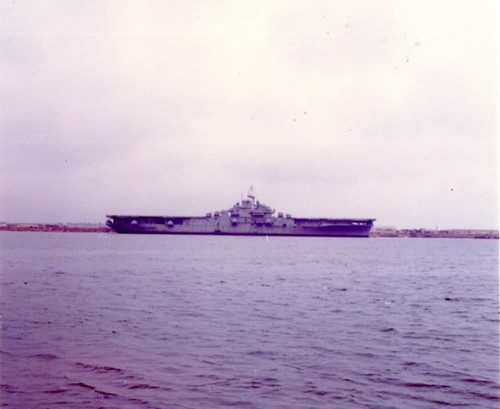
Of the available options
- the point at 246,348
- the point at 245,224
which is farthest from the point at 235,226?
the point at 246,348

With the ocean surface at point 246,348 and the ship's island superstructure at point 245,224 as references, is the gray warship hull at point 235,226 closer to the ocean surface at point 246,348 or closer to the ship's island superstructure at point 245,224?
the ship's island superstructure at point 245,224

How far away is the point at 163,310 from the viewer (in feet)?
47.4

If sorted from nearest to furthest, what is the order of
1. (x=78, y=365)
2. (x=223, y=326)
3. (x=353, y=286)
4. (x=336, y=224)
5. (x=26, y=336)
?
(x=78, y=365), (x=26, y=336), (x=223, y=326), (x=353, y=286), (x=336, y=224)

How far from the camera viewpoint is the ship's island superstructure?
88.4 metres

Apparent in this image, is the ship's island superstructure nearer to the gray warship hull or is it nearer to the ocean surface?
the gray warship hull

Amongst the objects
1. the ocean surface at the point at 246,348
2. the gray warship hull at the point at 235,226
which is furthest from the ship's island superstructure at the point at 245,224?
the ocean surface at the point at 246,348

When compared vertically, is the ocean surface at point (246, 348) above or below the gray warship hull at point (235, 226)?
below

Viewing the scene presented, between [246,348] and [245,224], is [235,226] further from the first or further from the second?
[246,348]

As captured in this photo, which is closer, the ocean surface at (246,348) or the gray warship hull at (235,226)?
the ocean surface at (246,348)

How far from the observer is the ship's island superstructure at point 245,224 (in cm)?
8838

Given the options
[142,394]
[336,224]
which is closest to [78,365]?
[142,394]

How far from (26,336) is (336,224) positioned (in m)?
79.9

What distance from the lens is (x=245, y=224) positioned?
9231cm

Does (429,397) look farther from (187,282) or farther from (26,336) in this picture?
(187,282)
